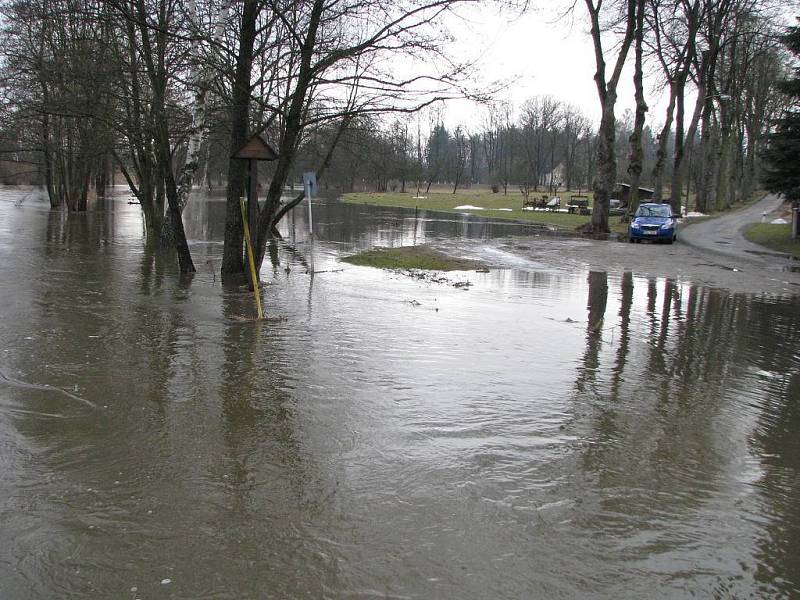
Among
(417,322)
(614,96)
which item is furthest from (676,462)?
(614,96)

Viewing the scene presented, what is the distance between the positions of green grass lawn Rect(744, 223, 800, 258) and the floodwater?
55.6ft

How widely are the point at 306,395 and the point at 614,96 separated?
85.2ft

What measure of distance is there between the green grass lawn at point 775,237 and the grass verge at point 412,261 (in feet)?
42.2

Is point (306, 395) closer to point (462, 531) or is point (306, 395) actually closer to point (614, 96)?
point (462, 531)

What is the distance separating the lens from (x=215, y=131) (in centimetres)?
1463

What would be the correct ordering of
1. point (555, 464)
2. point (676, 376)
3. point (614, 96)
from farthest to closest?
point (614, 96) → point (676, 376) → point (555, 464)

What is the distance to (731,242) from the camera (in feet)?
90.6

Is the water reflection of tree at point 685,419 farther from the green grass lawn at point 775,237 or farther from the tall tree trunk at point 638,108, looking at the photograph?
the tall tree trunk at point 638,108

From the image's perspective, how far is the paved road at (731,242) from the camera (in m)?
21.2

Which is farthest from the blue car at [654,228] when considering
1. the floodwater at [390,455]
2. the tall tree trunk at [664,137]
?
the floodwater at [390,455]

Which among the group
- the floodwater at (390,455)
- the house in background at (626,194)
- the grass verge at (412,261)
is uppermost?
the house in background at (626,194)

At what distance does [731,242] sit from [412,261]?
1722 centimetres

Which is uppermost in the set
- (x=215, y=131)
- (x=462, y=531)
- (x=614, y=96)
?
(x=614, y=96)

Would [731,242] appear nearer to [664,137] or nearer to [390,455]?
[664,137]
